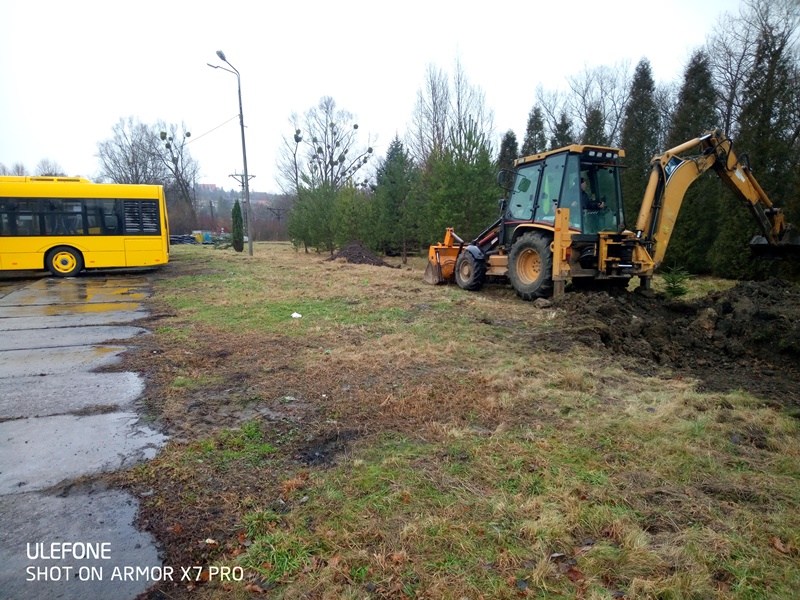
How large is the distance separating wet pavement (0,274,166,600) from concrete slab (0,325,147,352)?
0.02m

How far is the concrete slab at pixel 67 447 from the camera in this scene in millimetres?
3402

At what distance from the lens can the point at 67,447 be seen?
3.84 meters

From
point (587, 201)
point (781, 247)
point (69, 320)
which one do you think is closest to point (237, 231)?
point (69, 320)

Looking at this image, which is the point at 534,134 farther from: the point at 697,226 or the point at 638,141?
the point at 697,226

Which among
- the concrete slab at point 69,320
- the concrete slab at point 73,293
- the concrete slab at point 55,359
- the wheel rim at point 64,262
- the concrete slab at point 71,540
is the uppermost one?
the wheel rim at point 64,262

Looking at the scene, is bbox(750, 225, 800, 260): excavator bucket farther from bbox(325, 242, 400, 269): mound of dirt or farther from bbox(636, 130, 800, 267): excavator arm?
bbox(325, 242, 400, 269): mound of dirt

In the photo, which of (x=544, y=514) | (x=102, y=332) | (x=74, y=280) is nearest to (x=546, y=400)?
(x=544, y=514)

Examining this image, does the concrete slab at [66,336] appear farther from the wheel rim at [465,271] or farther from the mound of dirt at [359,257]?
the mound of dirt at [359,257]

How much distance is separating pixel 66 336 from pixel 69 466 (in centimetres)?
503

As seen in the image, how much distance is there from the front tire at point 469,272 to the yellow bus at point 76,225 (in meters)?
10.4

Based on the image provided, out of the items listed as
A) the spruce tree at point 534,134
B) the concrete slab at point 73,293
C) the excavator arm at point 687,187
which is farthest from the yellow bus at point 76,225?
the spruce tree at point 534,134

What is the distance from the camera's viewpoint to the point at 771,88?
595 inches

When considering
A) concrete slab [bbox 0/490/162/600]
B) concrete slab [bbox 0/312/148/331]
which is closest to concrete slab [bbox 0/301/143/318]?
concrete slab [bbox 0/312/148/331]

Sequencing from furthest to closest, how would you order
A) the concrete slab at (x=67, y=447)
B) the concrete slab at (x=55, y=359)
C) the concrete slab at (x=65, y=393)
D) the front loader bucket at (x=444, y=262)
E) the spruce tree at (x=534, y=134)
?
the spruce tree at (x=534, y=134) → the front loader bucket at (x=444, y=262) → the concrete slab at (x=55, y=359) → the concrete slab at (x=65, y=393) → the concrete slab at (x=67, y=447)
